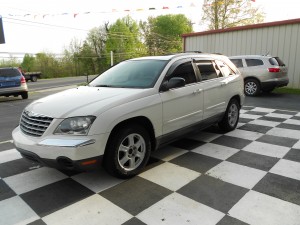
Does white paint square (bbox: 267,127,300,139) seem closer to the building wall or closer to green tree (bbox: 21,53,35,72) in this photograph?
the building wall

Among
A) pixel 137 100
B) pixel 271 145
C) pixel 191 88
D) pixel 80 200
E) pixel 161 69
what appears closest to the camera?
pixel 80 200

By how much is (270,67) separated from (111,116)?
9196 millimetres

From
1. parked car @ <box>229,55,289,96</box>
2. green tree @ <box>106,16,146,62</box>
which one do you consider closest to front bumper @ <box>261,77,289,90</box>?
parked car @ <box>229,55,289,96</box>

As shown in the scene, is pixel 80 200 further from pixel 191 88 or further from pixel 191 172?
pixel 191 88

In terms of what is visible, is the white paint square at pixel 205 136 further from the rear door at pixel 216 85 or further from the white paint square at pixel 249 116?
the white paint square at pixel 249 116

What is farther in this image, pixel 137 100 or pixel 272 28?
pixel 272 28

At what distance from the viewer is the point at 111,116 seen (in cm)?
299

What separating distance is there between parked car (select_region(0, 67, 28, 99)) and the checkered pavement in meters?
8.43

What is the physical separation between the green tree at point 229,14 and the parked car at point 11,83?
59.9 ft

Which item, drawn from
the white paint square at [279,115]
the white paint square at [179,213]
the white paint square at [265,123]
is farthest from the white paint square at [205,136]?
the white paint square at [279,115]

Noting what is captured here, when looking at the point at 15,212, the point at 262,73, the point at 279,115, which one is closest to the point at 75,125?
the point at 15,212

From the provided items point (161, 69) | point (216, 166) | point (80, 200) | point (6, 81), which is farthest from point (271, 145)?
point (6, 81)

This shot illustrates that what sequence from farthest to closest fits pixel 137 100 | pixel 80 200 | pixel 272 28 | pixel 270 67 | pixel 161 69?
pixel 272 28
pixel 270 67
pixel 161 69
pixel 137 100
pixel 80 200

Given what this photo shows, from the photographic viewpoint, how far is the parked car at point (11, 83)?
11.7 meters
